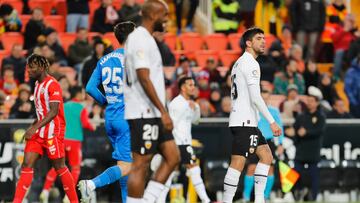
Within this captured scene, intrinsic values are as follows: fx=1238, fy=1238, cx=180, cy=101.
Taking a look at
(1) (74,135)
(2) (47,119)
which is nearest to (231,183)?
(2) (47,119)

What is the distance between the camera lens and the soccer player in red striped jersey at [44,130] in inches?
624

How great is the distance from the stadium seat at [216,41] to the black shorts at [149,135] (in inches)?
596

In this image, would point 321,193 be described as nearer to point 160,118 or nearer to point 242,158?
point 242,158

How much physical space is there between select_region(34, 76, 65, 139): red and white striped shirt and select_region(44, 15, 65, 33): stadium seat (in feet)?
36.2

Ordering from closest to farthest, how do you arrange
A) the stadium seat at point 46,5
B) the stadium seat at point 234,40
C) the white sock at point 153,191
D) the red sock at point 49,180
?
the white sock at point 153,191 < the red sock at point 49,180 < the stadium seat at point 234,40 < the stadium seat at point 46,5

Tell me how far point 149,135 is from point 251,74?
10.9 feet

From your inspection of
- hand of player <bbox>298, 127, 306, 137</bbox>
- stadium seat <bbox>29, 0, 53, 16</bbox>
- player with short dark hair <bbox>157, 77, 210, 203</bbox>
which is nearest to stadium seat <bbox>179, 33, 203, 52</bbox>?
stadium seat <bbox>29, 0, 53, 16</bbox>

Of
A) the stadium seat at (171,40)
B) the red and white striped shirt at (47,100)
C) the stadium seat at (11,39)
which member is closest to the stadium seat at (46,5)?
the stadium seat at (11,39)

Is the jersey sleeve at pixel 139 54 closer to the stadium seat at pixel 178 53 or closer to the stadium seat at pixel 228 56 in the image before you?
the stadium seat at pixel 178 53

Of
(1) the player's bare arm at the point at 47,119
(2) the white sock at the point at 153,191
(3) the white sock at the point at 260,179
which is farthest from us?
(1) the player's bare arm at the point at 47,119

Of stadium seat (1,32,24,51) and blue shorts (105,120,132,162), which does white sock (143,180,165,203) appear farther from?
stadium seat (1,32,24,51)

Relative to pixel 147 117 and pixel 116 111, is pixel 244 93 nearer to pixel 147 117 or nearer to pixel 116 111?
pixel 116 111

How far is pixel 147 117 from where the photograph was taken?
1238cm

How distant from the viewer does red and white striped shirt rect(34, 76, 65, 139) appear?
1588cm
